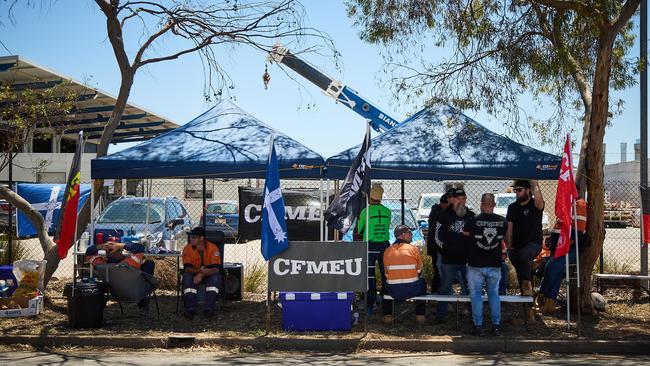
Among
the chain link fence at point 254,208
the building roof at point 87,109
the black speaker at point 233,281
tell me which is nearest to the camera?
the black speaker at point 233,281

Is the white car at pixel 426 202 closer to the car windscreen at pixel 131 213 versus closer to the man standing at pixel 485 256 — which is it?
the car windscreen at pixel 131 213

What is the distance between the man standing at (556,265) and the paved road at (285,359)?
78.4 inches

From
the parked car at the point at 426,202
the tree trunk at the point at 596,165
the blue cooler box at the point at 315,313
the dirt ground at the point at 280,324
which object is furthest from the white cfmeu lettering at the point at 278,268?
the parked car at the point at 426,202

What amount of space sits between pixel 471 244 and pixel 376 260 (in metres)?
1.96

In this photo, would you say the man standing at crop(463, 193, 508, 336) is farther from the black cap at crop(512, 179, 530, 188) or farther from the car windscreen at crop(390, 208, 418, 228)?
the car windscreen at crop(390, 208, 418, 228)

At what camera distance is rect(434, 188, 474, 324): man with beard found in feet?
31.9

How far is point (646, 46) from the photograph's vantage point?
1137 cm

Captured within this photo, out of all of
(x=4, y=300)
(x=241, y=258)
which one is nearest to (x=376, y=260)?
(x=4, y=300)

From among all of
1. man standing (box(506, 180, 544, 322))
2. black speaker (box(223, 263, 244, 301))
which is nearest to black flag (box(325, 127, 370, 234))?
man standing (box(506, 180, 544, 322))

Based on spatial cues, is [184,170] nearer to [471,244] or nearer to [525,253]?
[471,244]

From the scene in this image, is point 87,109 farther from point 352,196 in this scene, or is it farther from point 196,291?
point 352,196

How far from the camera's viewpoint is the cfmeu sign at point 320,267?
9.28m

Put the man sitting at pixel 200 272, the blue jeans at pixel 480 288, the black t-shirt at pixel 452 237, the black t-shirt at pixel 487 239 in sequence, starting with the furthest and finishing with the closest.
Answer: the man sitting at pixel 200 272, the black t-shirt at pixel 452 237, the blue jeans at pixel 480 288, the black t-shirt at pixel 487 239

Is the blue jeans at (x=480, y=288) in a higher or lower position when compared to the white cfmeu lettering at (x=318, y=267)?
lower
